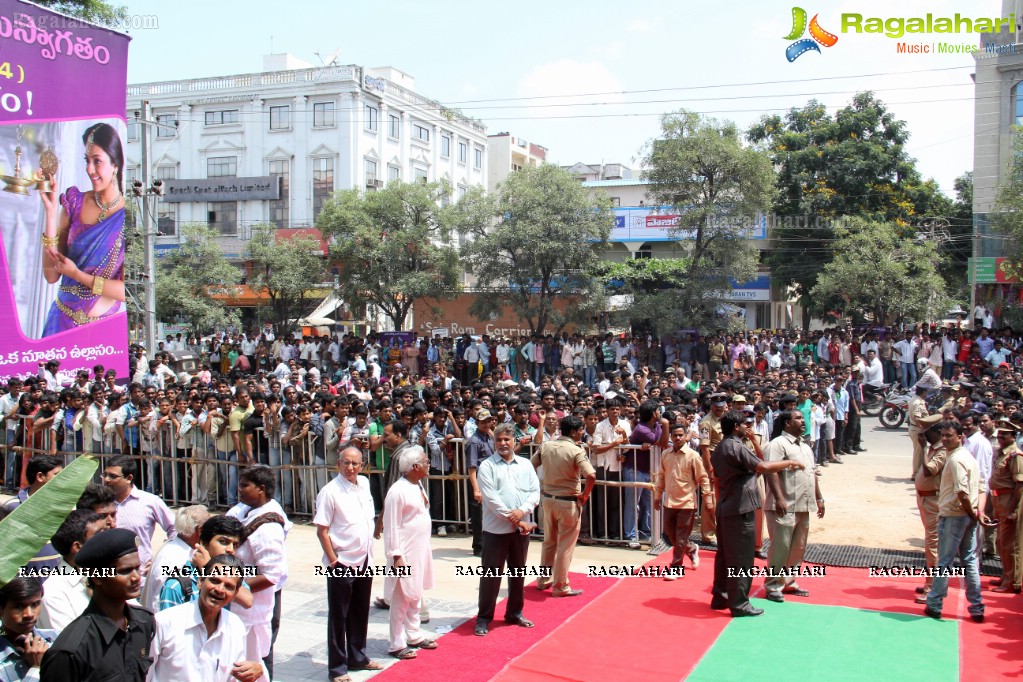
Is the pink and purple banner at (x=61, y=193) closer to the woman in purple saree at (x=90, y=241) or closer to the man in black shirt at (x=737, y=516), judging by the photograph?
Result: the woman in purple saree at (x=90, y=241)

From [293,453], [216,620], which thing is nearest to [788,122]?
[293,453]

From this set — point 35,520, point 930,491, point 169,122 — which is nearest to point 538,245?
point 930,491

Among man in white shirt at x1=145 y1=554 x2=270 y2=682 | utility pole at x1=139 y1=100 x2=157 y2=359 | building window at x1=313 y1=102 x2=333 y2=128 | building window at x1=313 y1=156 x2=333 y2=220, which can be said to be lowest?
man in white shirt at x1=145 y1=554 x2=270 y2=682

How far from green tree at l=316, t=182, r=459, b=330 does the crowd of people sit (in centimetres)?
1245

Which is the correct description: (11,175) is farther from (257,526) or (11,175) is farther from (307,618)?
(257,526)

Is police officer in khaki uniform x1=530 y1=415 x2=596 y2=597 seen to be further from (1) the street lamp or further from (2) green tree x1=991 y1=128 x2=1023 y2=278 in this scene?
(2) green tree x1=991 y1=128 x2=1023 y2=278

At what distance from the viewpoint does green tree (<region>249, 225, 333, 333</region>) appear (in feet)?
109

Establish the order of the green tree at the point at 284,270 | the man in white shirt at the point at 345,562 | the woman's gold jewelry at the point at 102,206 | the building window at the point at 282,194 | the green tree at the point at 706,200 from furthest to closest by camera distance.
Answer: the building window at the point at 282,194 → the green tree at the point at 284,270 → the green tree at the point at 706,200 → the woman's gold jewelry at the point at 102,206 → the man in white shirt at the point at 345,562

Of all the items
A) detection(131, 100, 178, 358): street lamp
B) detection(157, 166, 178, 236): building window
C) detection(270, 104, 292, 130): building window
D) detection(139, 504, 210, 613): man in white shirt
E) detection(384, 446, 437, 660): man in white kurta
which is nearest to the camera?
detection(139, 504, 210, 613): man in white shirt

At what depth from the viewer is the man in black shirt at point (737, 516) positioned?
672 cm

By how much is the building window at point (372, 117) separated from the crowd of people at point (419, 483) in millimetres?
27132

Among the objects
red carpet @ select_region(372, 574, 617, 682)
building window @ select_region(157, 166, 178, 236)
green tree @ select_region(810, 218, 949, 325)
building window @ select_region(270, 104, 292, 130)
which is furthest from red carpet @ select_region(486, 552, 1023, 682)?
building window @ select_region(157, 166, 178, 236)

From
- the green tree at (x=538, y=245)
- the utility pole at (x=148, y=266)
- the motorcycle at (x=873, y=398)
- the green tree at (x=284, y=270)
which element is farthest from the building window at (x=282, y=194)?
the motorcycle at (x=873, y=398)

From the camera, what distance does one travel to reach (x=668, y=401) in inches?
440
